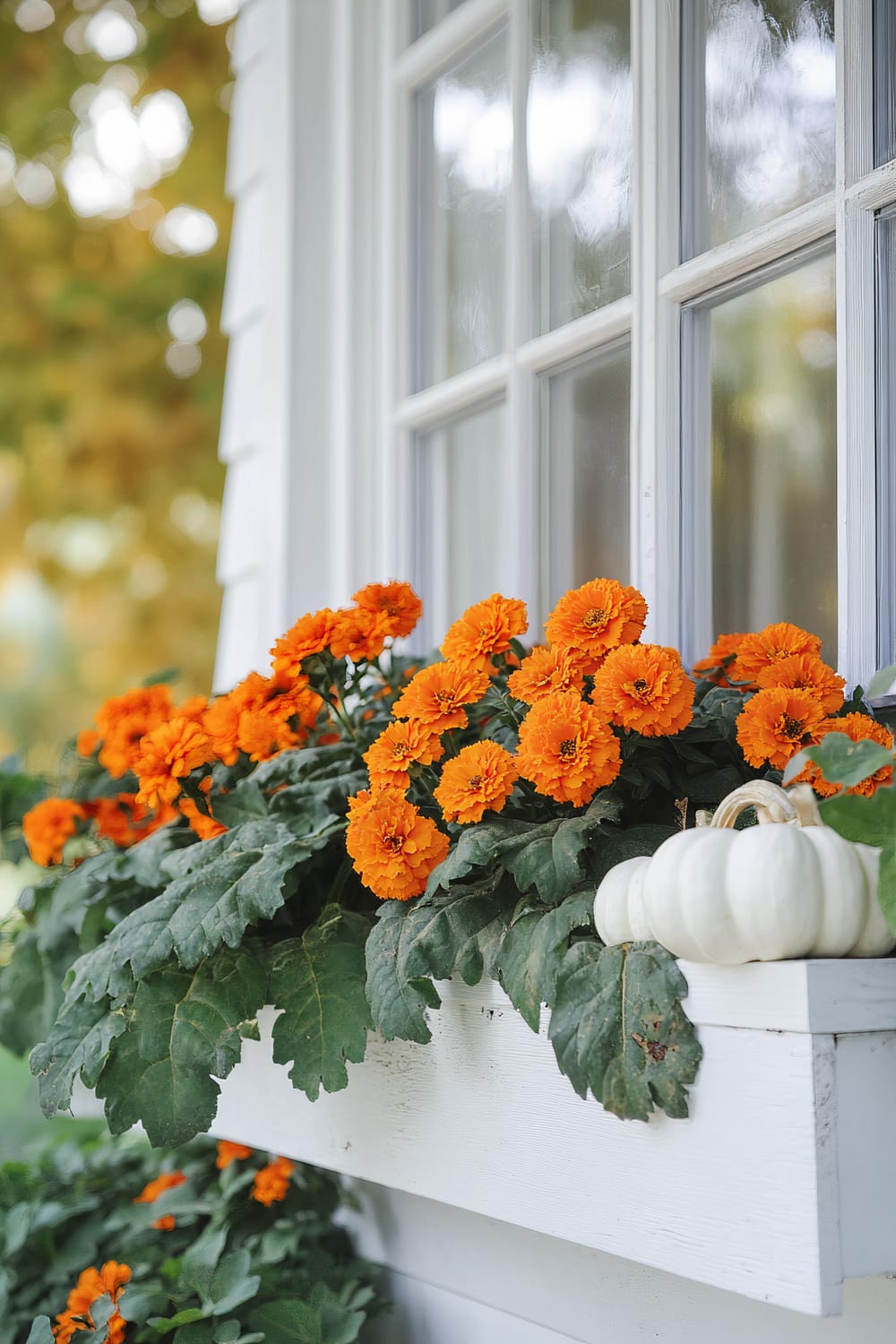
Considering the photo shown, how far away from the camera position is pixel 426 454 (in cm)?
179

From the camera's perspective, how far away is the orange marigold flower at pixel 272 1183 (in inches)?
58.7

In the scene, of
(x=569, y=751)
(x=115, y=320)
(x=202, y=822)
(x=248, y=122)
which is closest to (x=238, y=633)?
(x=202, y=822)

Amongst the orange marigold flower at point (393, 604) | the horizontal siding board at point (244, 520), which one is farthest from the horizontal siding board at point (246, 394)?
the orange marigold flower at point (393, 604)

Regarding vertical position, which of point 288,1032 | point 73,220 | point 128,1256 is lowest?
point 128,1256

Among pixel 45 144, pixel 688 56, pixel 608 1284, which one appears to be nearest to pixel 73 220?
pixel 45 144

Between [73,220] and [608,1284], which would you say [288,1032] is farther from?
[73,220]

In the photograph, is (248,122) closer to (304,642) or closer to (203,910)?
(304,642)

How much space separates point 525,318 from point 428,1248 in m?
1.17

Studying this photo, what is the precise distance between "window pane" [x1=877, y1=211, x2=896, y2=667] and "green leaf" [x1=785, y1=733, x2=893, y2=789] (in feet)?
1.19

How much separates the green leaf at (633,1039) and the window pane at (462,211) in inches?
42.0

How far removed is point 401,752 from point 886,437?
1.73 feet

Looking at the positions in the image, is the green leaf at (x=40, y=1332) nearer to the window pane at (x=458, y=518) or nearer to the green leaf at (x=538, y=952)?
the green leaf at (x=538, y=952)

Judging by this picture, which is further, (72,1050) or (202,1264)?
(202,1264)

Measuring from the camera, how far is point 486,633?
1.09 metres
